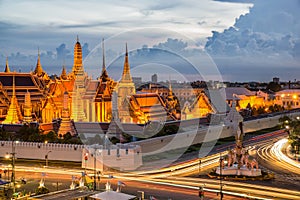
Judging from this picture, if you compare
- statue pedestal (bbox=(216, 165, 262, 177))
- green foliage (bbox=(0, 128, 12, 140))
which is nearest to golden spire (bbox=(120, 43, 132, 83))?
green foliage (bbox=(0, 128, 12, 140))

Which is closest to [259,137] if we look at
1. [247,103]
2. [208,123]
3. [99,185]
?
[208,123]

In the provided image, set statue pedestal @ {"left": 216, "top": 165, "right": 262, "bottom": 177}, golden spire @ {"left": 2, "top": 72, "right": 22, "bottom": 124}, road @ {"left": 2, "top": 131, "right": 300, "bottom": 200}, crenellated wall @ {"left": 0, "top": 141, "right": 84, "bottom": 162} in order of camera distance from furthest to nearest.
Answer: golden spire @ {"left": 2, "top": 72, "right": 22, "bottom": 124} → crenellated wall @ {"left": 0, "top": 141, "right": 84, "bottom": 162} → statue pedestal @ {"left": 216, "top": 165, "right": 262, "bottom": 177} → road @ {"left": 2, "top": 131, "right": 300, "bottom": 200}

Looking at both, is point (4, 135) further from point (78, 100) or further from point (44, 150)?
point (78, 100)

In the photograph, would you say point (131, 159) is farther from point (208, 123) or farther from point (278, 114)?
point (278, 114)

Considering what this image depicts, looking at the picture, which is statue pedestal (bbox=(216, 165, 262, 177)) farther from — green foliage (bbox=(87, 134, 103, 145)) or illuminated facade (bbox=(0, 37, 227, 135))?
illuminated facade (bbox=(0, 37, 227, 135))

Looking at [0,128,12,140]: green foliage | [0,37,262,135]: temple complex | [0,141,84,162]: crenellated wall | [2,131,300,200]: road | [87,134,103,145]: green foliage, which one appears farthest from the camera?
[0,37,262,135]: temple complex

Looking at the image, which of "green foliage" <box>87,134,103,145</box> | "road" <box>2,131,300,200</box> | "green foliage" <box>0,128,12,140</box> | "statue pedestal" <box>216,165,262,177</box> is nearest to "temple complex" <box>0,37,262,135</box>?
"green foliage" <box>0,128,12,140</box>

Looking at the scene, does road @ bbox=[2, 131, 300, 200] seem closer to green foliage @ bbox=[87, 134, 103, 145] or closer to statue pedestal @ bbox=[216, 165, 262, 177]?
statue pedestal @ bbox=[216, 165, 262, 177]

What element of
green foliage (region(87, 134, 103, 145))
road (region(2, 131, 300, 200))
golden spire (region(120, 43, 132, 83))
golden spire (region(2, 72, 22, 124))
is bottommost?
road (region(2, 131, 300, 200))

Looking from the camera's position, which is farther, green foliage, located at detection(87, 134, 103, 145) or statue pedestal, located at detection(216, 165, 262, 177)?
green foliage, located at detection(87, 134, 103, 145)

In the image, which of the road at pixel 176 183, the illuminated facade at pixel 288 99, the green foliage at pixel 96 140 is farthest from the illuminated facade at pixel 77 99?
the illuminated facade at pixel 288 99

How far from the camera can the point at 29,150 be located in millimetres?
36375

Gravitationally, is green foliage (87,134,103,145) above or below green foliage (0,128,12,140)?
below

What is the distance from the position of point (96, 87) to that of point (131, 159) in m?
24.2
